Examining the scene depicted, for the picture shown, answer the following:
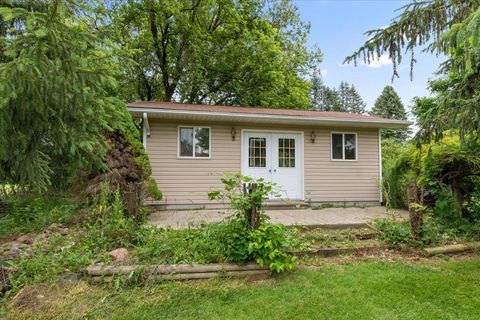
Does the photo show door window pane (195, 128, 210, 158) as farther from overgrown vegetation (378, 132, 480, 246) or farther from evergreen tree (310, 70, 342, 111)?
evergreen tree (310, 70, 342, 111)

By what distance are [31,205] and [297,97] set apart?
1235 centimetres

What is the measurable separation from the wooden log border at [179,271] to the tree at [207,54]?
1163 centimetres

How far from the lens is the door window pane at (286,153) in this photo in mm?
7988

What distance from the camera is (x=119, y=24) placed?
39.3 ft

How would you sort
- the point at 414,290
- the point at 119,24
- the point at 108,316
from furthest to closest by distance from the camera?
the point at 119,24
the point at 414,290
the point at 108,316

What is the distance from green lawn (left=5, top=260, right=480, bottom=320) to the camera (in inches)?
98.7

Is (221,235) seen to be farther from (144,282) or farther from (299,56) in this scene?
(299,56)

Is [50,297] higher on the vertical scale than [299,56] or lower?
lower

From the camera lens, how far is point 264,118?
7336mm

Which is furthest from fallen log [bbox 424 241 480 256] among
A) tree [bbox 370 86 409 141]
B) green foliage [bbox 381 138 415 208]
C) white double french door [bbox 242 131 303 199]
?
tree [bbox 370 86 409 141]

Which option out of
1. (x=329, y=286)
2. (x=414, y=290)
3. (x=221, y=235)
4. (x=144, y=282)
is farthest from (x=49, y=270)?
(x=414, y=290)

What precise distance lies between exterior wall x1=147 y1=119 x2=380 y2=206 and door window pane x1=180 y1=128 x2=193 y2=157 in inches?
6.3

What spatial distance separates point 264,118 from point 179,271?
16.1 feet

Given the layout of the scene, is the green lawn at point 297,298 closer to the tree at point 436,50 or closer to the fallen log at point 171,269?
the fallen log at point 171,269
